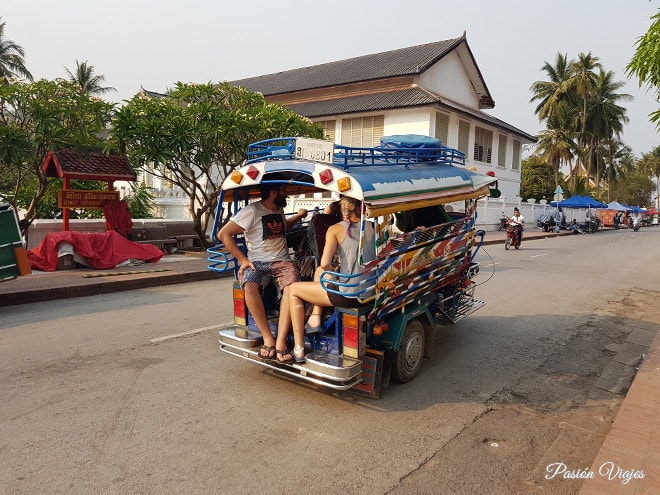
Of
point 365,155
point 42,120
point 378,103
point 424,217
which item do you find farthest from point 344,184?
point 378,103

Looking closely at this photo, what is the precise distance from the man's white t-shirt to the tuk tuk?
0.26 metres

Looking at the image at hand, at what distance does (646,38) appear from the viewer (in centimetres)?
482

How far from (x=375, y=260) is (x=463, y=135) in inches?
1149

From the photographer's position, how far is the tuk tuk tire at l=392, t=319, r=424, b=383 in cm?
471

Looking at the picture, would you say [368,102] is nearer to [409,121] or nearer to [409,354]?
[409,121]

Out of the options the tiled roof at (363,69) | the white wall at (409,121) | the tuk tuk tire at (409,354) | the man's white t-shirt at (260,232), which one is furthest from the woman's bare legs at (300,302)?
the tiled roof at (363,69)

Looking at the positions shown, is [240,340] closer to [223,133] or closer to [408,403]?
[408,403]

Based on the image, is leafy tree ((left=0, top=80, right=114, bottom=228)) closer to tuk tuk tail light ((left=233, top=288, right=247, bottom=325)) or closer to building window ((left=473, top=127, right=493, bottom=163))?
tuk tuk tail light ((left=233, top=288, right=247, bottom=325))

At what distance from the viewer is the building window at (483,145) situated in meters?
32.9

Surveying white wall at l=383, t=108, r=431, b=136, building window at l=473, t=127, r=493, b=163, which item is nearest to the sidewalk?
white wall at l=383, t=108, r=431, b=136

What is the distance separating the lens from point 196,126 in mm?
13680

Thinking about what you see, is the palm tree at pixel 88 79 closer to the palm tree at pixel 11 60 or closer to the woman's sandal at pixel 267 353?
the palm tree at pixel 11 60

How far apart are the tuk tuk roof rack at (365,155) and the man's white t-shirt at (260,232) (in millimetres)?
509

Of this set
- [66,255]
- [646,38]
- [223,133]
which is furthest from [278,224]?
[223,133]
